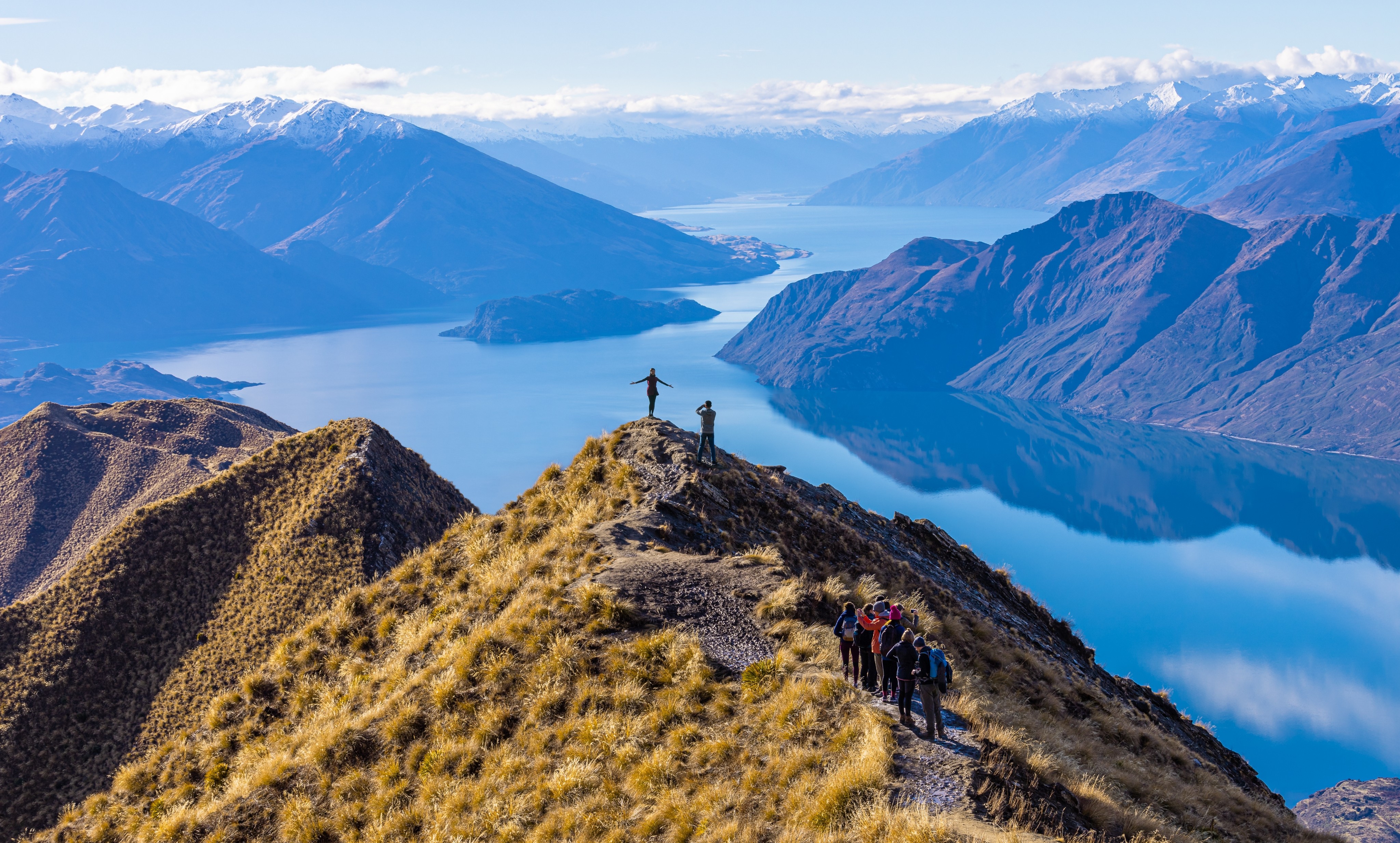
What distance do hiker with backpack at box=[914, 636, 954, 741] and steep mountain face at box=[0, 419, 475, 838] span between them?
3027 cm

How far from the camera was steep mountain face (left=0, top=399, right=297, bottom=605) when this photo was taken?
236 feet

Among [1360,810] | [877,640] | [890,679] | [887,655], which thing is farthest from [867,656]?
[1360,810]

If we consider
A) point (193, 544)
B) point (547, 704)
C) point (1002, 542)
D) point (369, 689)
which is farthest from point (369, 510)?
point (1002, 542)

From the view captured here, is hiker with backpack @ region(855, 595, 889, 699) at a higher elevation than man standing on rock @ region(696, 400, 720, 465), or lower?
lower

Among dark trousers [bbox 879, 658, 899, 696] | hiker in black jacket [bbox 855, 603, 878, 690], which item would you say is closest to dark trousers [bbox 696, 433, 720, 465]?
hiker in black jacket [bbox 855, 603, 878, 690]

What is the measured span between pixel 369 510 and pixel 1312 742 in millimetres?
129734

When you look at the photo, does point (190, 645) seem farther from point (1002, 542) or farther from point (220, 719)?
Answer: point (1002, 542)

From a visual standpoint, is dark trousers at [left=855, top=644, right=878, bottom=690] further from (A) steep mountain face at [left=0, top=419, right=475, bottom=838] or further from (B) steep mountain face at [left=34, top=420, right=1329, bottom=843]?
(A) steep mountain face at [left=0, top=419, right=475, bottom=838]

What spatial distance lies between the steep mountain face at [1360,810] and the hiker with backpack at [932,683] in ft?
319

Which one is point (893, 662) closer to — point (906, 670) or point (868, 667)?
point (906, 670)

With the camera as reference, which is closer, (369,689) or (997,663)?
(369,689)

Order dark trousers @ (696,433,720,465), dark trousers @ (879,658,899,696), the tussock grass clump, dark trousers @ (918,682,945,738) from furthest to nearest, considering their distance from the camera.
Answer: dark trousers @ (696,433,720,465) → dark trousers @ (879,658,899,696) → dark trousers @ (918,682,945,738) → the tussock grass clump

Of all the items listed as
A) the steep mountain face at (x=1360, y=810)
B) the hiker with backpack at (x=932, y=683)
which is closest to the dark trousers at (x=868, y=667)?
the hiker with backpack at (x=932, y=683)

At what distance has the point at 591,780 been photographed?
17.1 m
